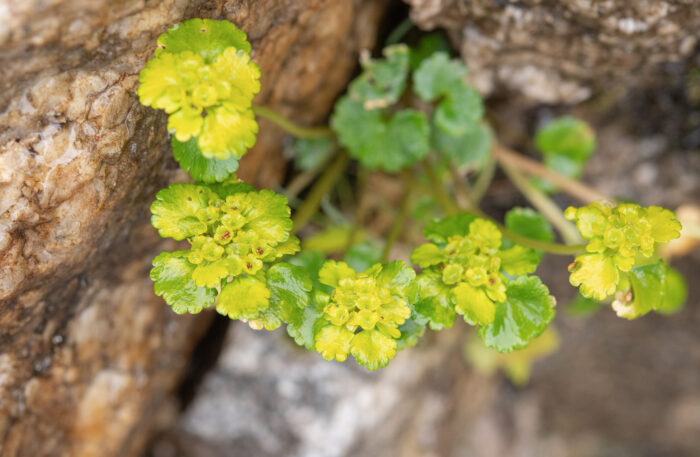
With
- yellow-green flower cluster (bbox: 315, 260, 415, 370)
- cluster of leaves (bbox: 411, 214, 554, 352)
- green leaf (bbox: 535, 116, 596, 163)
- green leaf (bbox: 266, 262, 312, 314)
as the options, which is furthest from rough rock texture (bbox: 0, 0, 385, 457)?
green leaf (bbox: 535, 116, 596, 163)

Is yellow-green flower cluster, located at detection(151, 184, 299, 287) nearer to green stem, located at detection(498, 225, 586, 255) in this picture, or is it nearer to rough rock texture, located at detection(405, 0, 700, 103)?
green stem, located at detection(498, 225, 586, 255)

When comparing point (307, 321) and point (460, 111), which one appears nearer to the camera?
point (307, 321)

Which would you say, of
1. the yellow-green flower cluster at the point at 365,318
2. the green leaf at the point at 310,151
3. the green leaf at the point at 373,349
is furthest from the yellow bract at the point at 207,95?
the green leaf at the point at 310,151

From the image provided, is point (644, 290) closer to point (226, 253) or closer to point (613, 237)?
point (613, 237)

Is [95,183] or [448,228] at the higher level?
[95,183]

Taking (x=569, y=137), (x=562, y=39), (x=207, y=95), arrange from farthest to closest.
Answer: (x=569, y=137) < (x=562, y=39) < (x=207, y=95)

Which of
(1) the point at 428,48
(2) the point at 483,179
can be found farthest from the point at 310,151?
(2) the point at 483,179

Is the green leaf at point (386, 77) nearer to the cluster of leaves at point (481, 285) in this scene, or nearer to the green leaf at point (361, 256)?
the green leaf at point (361, 256)

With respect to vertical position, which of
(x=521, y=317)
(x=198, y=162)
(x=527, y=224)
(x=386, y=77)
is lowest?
(x=527, y=224)
